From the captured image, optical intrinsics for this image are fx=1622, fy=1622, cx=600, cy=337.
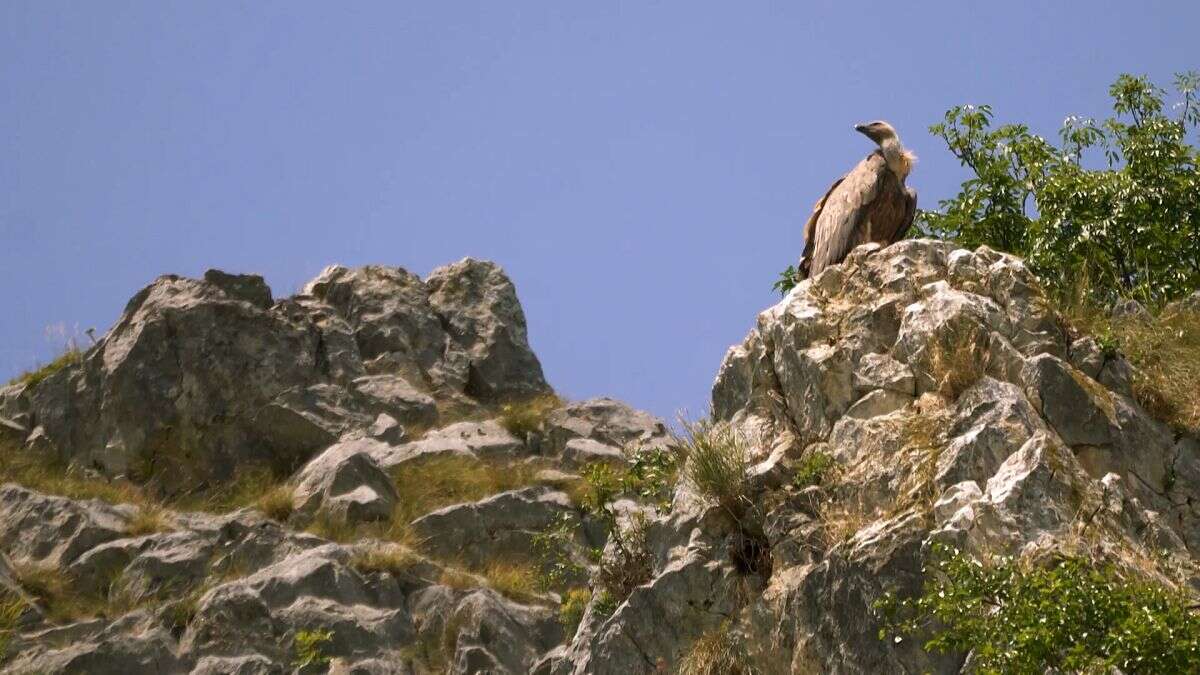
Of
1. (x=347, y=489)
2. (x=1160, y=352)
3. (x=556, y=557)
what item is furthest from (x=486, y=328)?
(x=1160, y=352)

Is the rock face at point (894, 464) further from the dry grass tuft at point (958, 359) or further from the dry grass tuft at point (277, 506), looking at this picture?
the dry grass tuft at point (277, 506)

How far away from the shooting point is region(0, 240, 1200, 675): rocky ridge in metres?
12.5

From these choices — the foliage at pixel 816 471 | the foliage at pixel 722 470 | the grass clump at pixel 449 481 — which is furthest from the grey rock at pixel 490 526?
the foliage at pixel 816 471

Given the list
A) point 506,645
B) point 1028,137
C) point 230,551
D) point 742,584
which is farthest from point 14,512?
point 1028,137

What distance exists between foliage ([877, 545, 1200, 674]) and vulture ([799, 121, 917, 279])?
528cm

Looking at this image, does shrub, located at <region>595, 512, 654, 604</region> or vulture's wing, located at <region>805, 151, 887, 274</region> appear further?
vulture's wing, located at <region>805, 151, 887, 274</region>

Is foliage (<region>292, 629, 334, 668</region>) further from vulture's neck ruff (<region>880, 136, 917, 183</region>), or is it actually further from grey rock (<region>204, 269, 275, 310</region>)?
grey rock (<region>204, 269, 275, 310</region>)

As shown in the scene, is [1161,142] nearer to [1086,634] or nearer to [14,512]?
[1086,634]

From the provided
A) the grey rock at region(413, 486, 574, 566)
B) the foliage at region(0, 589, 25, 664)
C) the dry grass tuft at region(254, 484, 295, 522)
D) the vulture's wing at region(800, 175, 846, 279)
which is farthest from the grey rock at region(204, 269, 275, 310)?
A: the vulture's wing at region(800, 175, 846, 279)

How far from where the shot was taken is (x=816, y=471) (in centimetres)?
1353

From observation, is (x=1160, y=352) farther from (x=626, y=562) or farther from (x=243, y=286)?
(x=243, y=286)

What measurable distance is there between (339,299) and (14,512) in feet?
28.1

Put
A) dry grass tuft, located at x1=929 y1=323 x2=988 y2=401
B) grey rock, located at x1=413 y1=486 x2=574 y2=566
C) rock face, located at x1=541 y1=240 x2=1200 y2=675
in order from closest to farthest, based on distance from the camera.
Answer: rock face, located at x1=541 y1=240 x2=1200 y2=675 → dry grass tuft, located at x1=929 y1=323 x2=988 y2=401 → grey rock, located at x1=413 y1=486 x2=574 y2=566

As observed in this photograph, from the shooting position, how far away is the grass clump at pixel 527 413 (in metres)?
26.6
